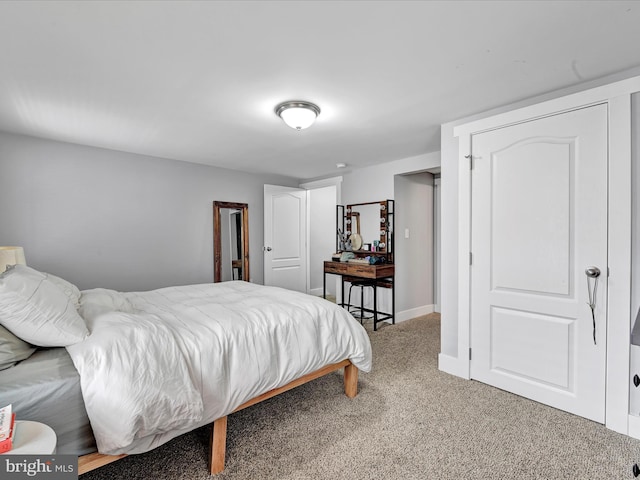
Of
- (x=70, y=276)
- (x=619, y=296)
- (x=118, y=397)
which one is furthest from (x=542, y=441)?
(x=70, y=276)

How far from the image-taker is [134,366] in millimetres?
1354

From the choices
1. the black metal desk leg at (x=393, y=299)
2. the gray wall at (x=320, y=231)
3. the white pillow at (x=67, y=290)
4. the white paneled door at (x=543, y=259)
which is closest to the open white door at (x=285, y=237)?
the gray wall at (x=320, y=231)

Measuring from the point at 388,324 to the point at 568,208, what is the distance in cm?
262

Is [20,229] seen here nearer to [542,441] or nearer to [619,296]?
[542,441]

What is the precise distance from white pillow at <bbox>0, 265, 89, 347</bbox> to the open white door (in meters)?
3.58

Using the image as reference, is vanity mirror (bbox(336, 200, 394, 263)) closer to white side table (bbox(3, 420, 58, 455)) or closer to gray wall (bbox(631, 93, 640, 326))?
gray wall (bbox(631, 93, 640, 326))

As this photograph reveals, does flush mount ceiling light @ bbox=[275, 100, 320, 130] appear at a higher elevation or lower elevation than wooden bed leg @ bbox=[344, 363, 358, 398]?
higher

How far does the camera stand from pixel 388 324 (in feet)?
13.9

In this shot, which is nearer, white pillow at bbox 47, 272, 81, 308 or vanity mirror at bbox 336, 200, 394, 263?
white pillow at bbox 47, 272, 81, 308

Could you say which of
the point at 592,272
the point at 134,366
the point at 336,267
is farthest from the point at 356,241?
the point at 134,366

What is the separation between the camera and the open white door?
16.6 feet

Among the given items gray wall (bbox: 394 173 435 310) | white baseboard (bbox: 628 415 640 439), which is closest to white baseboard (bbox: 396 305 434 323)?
gray wall (bbox: 394 173 435 310)

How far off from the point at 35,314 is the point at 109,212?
266cm

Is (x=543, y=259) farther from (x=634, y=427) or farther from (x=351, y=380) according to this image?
(x=351, y=380)
